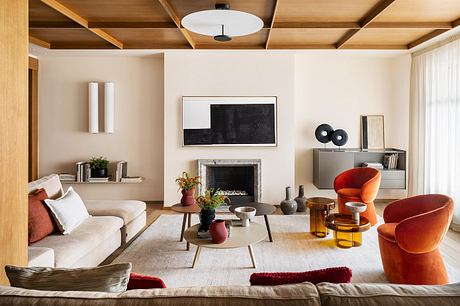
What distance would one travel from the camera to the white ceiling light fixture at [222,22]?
10.8ft

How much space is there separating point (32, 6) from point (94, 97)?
2331 millimetres

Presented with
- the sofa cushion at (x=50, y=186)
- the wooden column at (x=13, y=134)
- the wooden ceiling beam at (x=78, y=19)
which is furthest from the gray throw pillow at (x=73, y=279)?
the wooden ceiling beam at (x=78, y=19)

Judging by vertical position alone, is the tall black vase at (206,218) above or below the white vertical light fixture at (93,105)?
below

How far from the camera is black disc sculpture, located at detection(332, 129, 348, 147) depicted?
5930 millimetres

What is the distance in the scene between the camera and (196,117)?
591 cm

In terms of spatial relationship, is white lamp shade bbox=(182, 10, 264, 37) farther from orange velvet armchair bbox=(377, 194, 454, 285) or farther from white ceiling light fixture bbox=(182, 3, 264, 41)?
Result: orange velvet armchair bbox=(377, 194, 454, 285)

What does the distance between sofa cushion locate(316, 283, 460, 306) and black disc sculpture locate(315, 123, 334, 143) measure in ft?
16.2

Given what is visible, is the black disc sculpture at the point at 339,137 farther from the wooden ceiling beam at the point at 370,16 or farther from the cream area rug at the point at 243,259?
the cream area rug at the point at 243,259

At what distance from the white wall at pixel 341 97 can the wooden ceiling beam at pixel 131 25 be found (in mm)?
2699

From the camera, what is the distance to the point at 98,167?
6.08 metres

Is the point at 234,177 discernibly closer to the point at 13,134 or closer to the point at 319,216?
the point at 319,216

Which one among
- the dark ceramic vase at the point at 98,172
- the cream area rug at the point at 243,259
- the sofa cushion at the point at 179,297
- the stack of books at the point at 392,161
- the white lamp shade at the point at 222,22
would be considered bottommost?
the cream area rug at the point at 243,259

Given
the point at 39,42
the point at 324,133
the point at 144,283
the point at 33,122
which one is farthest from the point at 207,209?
the point at 33,122

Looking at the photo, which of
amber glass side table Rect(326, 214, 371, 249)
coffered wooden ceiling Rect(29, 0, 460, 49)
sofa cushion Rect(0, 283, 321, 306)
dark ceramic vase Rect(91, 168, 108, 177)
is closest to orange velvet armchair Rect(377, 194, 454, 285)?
amber glass side table Rect(326, 214, 371, 249)
